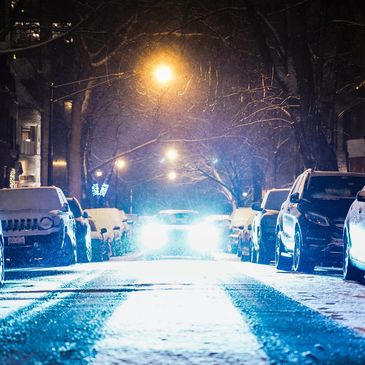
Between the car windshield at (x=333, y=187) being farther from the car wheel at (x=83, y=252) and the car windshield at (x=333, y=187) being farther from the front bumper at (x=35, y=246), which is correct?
the car wheel at (x=83, y=252)

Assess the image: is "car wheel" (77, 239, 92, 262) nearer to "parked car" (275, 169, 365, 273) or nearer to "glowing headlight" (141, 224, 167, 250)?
"glowing headlight" (141, 224, 167, 250)

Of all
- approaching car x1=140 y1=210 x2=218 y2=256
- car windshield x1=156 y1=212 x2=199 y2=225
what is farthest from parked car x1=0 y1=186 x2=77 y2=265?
car windshield x1=156 y1=212 x2=199 y2=225

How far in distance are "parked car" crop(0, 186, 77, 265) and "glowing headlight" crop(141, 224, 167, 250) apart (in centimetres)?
939

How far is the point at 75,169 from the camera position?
123 feet

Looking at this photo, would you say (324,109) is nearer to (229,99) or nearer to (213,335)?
(229,99)

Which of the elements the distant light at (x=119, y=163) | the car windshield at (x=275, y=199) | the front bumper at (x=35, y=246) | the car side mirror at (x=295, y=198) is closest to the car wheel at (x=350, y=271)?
the car side mirror at (x=295, y=198)

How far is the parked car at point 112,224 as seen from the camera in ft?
98.9

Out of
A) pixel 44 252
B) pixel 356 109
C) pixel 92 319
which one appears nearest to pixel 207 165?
pixel 356 109

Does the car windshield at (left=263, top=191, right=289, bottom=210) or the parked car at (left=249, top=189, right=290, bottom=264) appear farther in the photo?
the car windshield at (left=263, top=191, right=289, bottom=210)

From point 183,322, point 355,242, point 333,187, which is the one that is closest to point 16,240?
point 333,187

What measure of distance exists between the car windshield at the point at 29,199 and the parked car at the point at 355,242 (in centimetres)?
848

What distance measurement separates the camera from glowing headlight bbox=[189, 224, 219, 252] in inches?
1182

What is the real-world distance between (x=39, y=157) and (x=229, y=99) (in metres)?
17.6

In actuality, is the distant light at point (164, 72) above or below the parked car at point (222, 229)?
above
